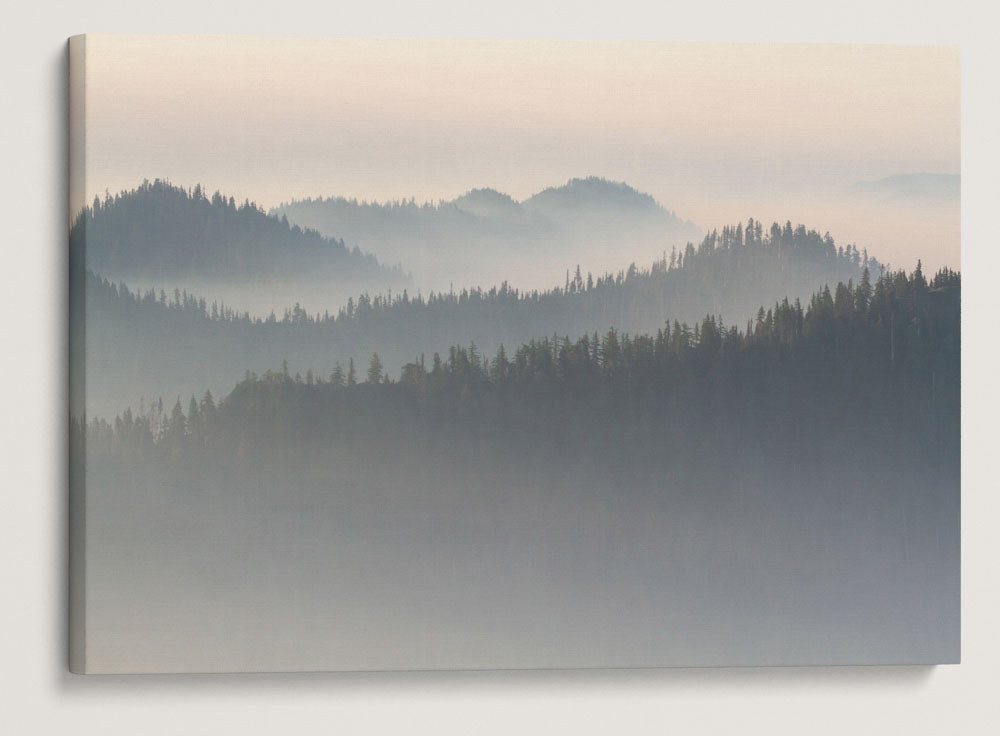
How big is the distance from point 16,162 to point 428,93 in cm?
100

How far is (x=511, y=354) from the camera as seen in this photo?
2.26m

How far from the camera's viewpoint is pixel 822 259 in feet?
7.57

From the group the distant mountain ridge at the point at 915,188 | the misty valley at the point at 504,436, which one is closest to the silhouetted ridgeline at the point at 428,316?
the misty valley at the point at 504,436

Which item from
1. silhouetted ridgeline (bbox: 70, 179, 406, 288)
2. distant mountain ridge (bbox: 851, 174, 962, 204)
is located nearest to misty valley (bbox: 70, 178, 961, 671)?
silhouetted ridgeline (bbox: 70, 179, 406, 288)

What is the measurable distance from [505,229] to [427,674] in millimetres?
1101

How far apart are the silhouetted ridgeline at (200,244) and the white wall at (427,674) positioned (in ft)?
0.45

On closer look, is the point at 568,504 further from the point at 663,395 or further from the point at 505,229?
the point at 505,229

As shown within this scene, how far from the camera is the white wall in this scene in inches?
87.9

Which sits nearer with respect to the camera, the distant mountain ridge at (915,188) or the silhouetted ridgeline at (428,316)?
the silhouetted ridgeline at (428,316)

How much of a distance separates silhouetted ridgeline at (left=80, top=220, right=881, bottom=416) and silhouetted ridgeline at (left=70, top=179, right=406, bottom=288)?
60mm

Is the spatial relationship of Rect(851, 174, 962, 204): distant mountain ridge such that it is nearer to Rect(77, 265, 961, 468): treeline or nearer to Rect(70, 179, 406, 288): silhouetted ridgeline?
Rect(77, 265, 961, 468): treeline

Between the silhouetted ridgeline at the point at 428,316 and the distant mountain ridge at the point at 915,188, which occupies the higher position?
the distant mountain ridge at the point at 915,188

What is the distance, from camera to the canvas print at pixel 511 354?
221cm

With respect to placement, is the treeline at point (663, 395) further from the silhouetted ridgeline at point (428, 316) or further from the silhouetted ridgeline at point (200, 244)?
the silhouetted ridgeline at point (200, 244)
